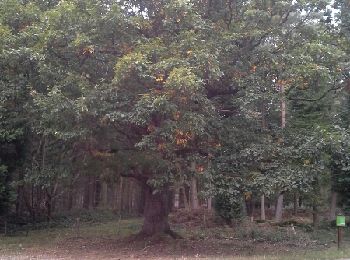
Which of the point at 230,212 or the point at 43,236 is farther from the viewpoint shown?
the point at 230,212

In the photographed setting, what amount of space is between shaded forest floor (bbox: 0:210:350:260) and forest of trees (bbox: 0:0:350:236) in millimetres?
2408

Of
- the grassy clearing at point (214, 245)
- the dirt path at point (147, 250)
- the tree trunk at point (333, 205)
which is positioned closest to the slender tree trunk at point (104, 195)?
the grassy clearing at point (214, 245)

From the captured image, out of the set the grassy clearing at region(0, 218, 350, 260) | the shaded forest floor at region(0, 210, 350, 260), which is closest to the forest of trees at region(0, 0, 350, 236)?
the grassy clearing at region(0, 218, 350, 260)

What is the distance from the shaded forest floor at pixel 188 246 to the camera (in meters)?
16.9

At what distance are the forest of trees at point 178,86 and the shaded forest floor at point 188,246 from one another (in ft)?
7.90

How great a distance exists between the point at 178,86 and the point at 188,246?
833cm

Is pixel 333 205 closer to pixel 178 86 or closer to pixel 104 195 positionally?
pixel 178 86

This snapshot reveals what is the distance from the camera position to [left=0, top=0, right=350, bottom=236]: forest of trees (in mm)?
14688

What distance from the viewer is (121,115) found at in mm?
14555

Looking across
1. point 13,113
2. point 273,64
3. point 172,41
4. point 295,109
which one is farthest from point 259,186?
point 295,109

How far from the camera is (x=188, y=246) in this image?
19.2 m

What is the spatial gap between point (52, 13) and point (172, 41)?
393 cm

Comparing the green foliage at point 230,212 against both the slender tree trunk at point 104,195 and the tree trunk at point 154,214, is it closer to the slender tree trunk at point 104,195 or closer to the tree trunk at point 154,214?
the tree trunk at point 154,214

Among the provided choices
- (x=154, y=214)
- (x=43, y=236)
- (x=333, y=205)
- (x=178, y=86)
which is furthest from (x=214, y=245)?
(x=333, y=205)
